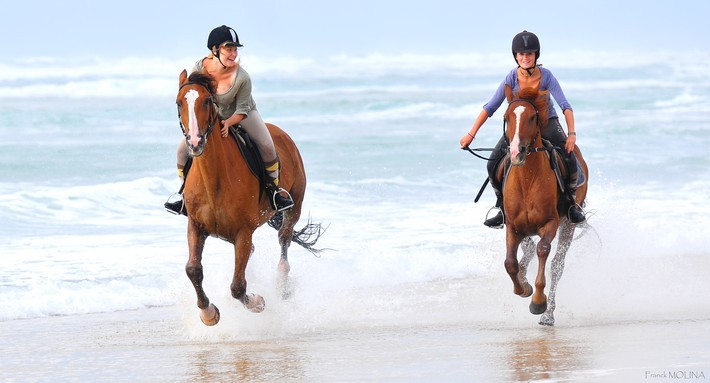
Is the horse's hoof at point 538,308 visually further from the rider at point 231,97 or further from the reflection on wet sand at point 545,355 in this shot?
the rider at point 231,97

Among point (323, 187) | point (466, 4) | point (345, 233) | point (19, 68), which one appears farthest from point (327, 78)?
point (466, 4)

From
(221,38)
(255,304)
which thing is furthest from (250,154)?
(255,304)

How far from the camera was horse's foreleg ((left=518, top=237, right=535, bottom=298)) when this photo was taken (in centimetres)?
948

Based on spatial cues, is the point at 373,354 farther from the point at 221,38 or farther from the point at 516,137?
the point at 221,38

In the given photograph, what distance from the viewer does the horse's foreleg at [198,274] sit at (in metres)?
8.92

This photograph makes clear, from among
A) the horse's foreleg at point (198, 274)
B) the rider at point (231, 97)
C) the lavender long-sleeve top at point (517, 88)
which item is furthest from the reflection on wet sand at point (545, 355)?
the rider at point (231, 97)

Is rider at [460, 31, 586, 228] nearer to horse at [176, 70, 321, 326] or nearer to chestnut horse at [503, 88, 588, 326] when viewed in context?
chestnut horse at [503, 88, 588, 326]

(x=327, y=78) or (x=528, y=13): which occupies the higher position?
(x=327, y=78)

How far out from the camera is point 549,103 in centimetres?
940

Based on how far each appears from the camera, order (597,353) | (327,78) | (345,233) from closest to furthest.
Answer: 1. (597,353)
2. (345,233)
3. (327,78)

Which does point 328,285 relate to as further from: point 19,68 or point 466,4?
point 466,4

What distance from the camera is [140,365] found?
26.3 ft

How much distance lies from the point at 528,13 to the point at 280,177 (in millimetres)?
109305

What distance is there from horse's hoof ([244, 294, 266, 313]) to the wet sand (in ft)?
1.06
